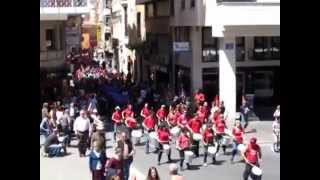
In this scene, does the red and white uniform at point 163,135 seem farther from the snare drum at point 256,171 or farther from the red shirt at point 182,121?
the snare drum at point 256,171

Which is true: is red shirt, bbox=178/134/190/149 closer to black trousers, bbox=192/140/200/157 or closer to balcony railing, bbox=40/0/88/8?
black trousers, bbox=192/140/200/157

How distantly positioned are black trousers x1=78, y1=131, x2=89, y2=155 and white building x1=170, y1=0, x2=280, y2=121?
396 inches

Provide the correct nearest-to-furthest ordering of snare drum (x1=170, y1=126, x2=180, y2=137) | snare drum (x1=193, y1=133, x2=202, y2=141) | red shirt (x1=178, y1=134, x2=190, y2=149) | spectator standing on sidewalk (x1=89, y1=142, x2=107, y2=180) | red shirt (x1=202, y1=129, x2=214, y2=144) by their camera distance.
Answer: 1. spectator standing on sidewalk (x1=89, y1=142, x2=107, y2=180)
2. red shirt (x1=178, y1=134, x2=190, y2=149)
3. red shirt (x1=202, y1=129, x2=214, y2=144)
4. snare drum (x1=193, y1=133, x2=202, y2=141)
5. snare drum (x1=170, y1=126, x2=180, y2=137)

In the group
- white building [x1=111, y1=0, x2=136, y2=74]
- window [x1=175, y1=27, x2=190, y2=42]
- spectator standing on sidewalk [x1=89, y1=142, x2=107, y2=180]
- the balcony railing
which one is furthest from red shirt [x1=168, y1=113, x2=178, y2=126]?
white building [x1=111, y1=0, x2=136, y2=74]

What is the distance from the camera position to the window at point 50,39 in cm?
4072

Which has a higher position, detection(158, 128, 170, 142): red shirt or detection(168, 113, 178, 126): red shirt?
detection(168, 113, 178, 126): red shirt

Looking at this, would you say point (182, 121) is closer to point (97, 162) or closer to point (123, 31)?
point (97, 162)

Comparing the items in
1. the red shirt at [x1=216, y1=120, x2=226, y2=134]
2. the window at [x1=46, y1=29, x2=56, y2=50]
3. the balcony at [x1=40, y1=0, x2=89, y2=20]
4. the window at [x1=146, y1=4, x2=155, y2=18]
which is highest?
the window at [x1=146, y1=4, x2=155, y2=18]

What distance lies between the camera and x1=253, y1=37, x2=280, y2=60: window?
33438 mm
